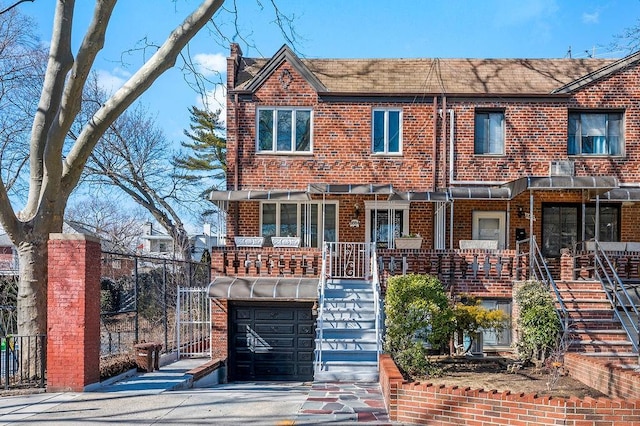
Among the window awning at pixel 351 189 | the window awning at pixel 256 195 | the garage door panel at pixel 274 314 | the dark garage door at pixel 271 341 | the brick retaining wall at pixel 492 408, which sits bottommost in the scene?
the dark garage door at pixel 271 341

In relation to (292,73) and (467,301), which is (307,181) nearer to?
(292,73)

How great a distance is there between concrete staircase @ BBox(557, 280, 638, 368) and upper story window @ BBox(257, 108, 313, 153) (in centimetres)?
790

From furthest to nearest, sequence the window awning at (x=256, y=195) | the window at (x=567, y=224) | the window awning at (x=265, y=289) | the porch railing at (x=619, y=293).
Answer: the window at (x=567, y=224)
the window awning at (x=256, y=195)
the window awning at (x=265, y=289)
the porch railing at (x=619, y=293)

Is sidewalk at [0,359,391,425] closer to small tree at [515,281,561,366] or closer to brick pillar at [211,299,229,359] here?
small tree at [515,281,561,366]

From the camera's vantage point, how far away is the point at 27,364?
966cm

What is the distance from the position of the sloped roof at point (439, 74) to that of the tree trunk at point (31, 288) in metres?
8.35

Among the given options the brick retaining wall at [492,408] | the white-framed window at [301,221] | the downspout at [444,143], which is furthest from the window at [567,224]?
the brick retaining wall at [492,408]

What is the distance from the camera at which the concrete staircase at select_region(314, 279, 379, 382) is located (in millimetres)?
10773

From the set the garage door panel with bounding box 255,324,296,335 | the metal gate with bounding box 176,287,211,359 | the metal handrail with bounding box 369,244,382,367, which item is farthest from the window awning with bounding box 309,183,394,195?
the metal gate with bounding box 176,287,211,359

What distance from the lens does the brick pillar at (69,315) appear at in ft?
29.7

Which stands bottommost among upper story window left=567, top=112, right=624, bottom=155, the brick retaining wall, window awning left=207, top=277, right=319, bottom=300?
the brick retaining wall

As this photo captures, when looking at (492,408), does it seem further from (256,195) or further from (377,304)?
(256,195)

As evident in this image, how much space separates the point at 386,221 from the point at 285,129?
3.98 meters

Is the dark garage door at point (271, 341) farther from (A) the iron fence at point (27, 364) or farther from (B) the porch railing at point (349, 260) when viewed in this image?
(A) the iron fence at point (27, 364)
